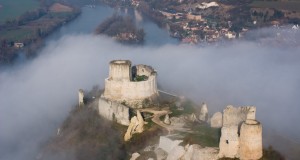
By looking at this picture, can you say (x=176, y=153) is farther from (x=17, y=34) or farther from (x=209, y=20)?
(x=209, y=20)

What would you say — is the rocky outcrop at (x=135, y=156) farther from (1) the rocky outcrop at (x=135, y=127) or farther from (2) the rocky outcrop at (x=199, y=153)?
(2) the rocky outcrop at (x=199, y=153)

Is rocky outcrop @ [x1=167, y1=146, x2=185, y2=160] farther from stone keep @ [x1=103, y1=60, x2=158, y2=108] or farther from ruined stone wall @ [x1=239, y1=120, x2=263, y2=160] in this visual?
stone keep @ [x1=103, y1=60, x2=158, y2=108]

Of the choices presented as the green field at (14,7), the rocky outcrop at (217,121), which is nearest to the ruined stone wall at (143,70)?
the rocky outcrop at (217,121)

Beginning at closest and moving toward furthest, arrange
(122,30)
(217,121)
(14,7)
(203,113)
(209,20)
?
(217,121), (203,113), (122,30), (209,20), (14,7)

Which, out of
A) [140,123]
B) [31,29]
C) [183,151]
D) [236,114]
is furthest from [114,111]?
[31,29]

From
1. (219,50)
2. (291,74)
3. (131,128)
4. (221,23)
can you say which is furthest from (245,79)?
(221,23)

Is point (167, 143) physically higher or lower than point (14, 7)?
higher

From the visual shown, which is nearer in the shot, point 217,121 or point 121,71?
point 217,121

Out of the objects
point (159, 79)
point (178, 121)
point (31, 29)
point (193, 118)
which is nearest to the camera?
point (178, 121)
